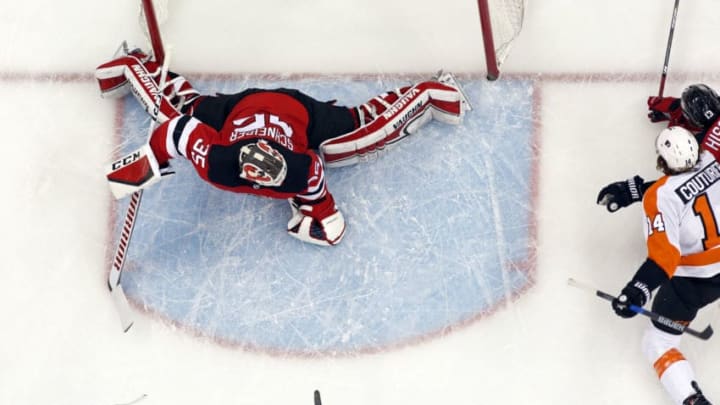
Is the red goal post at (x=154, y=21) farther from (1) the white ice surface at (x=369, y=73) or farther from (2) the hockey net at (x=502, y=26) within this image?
(2) the hockey net at (x=502, y=26)

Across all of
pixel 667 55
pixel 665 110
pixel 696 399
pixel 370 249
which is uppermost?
pixel 667 55

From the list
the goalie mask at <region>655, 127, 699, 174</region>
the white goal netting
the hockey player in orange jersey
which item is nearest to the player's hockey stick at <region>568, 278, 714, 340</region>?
the hockey player in orange jersey

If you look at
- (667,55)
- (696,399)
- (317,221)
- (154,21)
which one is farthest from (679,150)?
(154,21)

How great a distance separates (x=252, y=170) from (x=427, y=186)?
2.72ft

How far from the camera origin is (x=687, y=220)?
3.22 metres

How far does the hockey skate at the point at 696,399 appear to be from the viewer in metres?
3.27

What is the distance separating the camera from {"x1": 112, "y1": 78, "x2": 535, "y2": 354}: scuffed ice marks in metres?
3.58

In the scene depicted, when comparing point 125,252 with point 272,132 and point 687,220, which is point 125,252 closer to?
point 272,132

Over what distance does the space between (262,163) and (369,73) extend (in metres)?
0.91

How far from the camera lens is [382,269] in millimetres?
3611

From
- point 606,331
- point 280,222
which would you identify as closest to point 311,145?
point 280,222

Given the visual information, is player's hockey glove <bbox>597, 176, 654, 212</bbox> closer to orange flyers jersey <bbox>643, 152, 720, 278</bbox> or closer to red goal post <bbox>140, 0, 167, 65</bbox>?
orange flyers jersey <bbox>643, 152, 720, 278</bbox>

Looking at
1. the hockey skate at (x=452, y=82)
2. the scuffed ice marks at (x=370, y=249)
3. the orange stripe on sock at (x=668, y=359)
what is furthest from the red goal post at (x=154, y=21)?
the orange stripe on sock at (x=668, y=359)

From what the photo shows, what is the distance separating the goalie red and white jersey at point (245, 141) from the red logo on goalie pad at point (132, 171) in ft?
0.21
